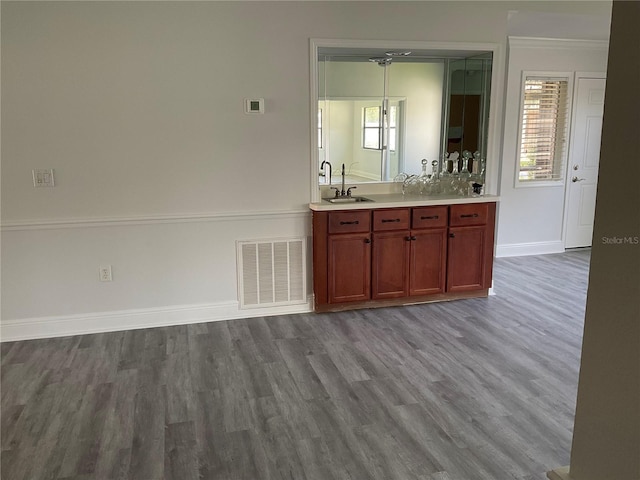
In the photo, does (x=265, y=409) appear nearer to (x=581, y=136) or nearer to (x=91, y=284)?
(x=91, y=284)

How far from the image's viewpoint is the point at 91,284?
3.89m

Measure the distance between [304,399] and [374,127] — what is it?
106 inches

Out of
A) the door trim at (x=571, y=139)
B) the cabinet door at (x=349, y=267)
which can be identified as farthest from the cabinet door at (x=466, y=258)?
the door trim at (x=571, y=139)

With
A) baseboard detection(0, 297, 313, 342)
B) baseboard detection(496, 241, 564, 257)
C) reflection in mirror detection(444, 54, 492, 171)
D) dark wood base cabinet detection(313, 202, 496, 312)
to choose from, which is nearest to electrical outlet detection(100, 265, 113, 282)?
baseboard detection(0, 297, 313, 342)

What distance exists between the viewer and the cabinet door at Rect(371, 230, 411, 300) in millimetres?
4277

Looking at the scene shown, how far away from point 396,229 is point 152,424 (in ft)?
8.02

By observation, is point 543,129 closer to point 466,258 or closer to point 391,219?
point 466,258

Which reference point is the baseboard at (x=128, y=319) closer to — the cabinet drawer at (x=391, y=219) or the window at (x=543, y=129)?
the cabinet drawer at (x=391, y=219)

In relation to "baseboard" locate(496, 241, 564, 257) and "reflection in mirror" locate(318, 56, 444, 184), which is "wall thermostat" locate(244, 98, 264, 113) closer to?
"reflection in mirror" locate(318, 56, 444, 184)

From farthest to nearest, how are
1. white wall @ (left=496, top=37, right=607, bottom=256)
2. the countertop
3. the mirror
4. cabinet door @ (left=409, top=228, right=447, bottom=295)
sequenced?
white wall @ (left=496, top=37, right=607, bottom=256), the mirror, cabinet door @ (left=409, top=228, right=447, bottom=295), the countertop

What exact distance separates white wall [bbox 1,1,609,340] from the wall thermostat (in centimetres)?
5

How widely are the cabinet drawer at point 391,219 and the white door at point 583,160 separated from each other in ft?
10.3

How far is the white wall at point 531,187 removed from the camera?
5.82m

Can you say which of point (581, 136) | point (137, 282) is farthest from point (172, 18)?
point (581, 136)
